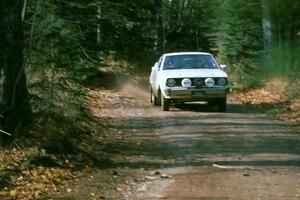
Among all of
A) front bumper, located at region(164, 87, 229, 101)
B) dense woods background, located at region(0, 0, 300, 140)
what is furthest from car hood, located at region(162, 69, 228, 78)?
dense woods background, located at region(0, 0, 300, 140)

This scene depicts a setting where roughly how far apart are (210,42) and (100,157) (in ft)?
90.8

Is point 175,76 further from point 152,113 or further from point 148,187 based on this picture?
point 148,187

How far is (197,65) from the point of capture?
18469 millimetres

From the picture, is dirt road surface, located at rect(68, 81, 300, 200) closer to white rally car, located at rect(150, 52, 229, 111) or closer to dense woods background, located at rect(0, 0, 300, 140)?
white rally car, located at rect(150, 52, 229, 111)

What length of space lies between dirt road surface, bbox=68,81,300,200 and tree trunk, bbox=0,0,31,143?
1.68 m

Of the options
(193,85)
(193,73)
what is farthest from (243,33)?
(193,85)

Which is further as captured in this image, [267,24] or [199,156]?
[267,24]

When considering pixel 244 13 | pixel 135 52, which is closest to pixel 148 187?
pixel 244 13

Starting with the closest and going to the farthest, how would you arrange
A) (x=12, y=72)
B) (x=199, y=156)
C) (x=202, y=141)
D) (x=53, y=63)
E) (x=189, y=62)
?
(x=12, y=72)
(x=199, y=156)
(x=53, y=63)
(x=202, y=141)
(x=189, y=62)

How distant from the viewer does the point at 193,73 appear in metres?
17.4

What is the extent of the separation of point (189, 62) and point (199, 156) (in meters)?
8.20

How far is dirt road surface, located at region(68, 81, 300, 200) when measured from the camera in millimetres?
8266

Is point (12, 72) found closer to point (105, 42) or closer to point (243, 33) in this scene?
point (105, 42)

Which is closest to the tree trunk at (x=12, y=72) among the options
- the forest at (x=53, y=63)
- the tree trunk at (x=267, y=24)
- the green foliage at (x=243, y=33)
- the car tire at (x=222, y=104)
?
the forest at (x=53, y=63)
